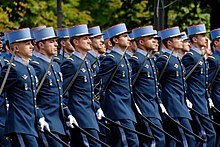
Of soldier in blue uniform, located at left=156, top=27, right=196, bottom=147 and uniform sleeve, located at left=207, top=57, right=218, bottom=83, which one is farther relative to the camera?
uniform sleeve, located at left=207, top=57, right=218, bottom=83

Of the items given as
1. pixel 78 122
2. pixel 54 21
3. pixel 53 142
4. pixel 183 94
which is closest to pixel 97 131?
pixel 78 122

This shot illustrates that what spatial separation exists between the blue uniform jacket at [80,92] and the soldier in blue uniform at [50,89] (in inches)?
21.0

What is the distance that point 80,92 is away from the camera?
48.4ft

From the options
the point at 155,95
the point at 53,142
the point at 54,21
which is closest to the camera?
the point at 53,142

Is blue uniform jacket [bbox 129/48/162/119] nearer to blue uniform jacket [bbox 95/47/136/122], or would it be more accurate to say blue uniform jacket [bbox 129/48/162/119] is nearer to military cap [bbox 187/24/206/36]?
blue uniform jacket [bbox 95/47/136/122]

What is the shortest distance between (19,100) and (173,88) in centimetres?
408

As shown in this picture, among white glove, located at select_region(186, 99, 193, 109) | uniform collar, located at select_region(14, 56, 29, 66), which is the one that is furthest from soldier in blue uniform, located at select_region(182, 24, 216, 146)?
uniform collar, located at select_region(14, 56, 29, 66)

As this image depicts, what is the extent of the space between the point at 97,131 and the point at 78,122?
303 mm

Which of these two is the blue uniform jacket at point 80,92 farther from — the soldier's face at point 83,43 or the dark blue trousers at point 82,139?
the soldier's face at point 83,43

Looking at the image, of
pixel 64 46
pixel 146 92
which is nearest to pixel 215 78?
pixel 146 92

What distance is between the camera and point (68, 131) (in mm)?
14422

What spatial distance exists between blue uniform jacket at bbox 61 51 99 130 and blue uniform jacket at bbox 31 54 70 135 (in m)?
0.67

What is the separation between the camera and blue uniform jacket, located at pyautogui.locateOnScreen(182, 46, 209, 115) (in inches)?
677

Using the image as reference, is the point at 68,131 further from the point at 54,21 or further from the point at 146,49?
the point at 54,21
